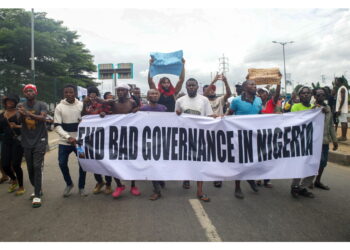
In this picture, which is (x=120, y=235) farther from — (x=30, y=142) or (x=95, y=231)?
(x=30, y=142)

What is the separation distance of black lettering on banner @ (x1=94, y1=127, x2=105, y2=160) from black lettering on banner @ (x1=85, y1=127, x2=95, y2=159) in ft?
0.22

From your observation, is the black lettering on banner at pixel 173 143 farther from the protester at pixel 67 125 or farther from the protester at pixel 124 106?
the protester at pixel 67 125

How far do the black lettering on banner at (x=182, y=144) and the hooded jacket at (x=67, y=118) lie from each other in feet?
A: 5.87

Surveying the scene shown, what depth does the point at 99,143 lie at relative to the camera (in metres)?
4.34

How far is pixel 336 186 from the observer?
15.9 feet

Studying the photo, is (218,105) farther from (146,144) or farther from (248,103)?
(146,144)

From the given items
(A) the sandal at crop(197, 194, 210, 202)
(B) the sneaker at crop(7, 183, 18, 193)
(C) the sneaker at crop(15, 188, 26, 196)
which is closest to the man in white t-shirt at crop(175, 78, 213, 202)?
(A) the sandal at crop(197, 194, 210, 202)

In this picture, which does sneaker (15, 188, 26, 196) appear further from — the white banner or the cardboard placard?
the cardboard placard

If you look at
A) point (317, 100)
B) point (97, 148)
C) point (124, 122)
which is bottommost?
point (97, 148)

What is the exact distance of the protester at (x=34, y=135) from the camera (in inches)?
162

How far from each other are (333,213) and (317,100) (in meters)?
2.00

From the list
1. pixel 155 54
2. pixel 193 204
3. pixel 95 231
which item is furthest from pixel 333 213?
pixel 155 54

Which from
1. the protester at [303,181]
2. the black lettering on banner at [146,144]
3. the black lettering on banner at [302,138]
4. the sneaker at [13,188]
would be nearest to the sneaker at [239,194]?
the protester at [303,181]

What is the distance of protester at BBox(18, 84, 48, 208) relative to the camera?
4.11 meters
